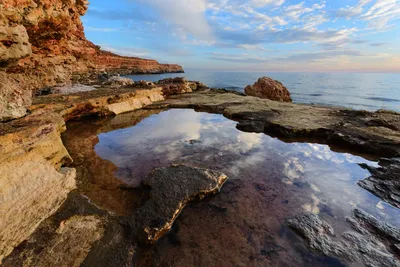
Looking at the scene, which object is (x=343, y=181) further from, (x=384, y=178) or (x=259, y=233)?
(x=259, y=233)

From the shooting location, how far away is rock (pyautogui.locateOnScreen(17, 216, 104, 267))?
3.11 meters

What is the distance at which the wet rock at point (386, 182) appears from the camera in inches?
201

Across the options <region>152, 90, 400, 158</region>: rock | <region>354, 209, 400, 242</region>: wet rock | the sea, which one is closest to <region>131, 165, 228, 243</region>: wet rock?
<region>354, 209, 400, 242</region>: wet rock

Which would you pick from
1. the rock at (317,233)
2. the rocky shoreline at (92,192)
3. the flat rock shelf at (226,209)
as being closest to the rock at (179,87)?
the rocky shoreline at (92,192)

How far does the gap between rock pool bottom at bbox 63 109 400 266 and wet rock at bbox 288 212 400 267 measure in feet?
0.33

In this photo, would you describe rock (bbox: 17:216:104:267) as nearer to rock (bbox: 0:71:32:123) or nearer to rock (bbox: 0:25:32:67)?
rock (bbox: 0:71:32:123)

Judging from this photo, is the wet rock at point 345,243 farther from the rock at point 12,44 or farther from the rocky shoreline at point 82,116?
the rock at point 12,44

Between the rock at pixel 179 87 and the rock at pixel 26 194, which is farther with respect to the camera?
the rock at pixel 179 87

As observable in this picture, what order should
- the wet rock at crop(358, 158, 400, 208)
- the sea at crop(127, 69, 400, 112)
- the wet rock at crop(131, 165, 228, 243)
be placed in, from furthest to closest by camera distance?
the sea at crop(127, 69, 400, 112), the wet rock at crop(358, 158, 400, 208), the wet rock at crop(131, 165, 228, 243)

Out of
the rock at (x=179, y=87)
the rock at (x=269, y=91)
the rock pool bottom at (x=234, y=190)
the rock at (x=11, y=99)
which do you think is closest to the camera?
the rock pool bottom at (x=234, y=190)

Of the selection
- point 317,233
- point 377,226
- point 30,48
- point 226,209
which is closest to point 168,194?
point 226,209

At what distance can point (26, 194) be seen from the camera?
4023mm

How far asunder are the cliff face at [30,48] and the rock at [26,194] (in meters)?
2.02

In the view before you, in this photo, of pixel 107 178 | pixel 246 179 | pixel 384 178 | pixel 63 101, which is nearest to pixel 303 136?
pixel 384 178
